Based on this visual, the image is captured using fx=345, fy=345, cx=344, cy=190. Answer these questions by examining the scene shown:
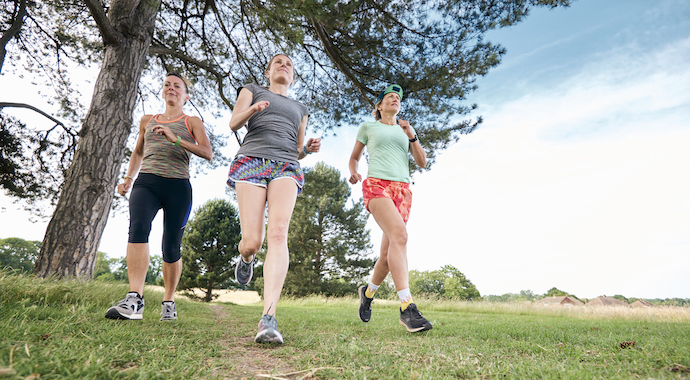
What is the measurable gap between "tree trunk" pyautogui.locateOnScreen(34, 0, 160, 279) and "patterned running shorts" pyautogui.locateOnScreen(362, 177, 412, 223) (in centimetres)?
394

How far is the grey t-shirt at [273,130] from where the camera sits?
111 inches

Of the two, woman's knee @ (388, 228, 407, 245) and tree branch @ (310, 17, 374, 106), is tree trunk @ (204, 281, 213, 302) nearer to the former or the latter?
tree branch @ (310, 17, 374, 106)

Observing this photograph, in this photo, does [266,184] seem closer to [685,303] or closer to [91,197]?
[91,197]

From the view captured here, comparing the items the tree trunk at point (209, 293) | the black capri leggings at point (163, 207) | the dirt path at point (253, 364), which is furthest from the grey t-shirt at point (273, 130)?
the tree trunk at point (209, 293)

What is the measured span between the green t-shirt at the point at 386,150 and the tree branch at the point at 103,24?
14.5ft

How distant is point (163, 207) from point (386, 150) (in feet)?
7.29

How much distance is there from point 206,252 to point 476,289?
31654 millimetres

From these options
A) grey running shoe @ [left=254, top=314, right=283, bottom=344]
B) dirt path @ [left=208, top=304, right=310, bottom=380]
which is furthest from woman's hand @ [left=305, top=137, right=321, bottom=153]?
dirt path @ [left=208, top=304, right=310, bottom=380]

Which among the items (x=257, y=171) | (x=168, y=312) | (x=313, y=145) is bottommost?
(x=168, y=312)

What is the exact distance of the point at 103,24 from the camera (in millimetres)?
5180

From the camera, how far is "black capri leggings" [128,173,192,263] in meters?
3.01

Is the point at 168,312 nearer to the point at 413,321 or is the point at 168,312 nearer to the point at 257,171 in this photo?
the point at 257,171

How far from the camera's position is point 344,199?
25547mm

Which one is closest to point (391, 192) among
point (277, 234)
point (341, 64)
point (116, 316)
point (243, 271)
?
point (277, 234)
